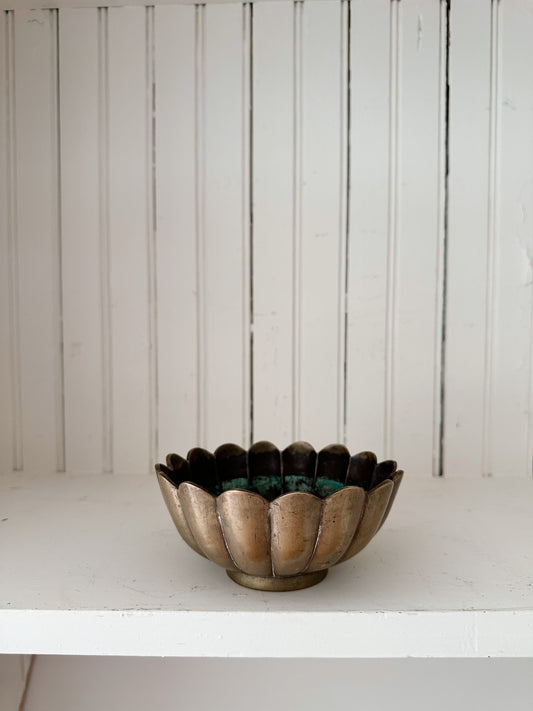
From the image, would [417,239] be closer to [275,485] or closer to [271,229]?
[271,229]

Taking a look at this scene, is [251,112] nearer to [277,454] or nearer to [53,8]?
[53,8]

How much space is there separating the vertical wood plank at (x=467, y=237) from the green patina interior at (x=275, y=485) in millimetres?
311

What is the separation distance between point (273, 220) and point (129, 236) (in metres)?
0.21

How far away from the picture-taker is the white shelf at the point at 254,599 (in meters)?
0.64

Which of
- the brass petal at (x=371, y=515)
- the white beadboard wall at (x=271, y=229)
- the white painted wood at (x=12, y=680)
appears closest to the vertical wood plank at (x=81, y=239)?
the white beadboard wall at (x=271, y=229)

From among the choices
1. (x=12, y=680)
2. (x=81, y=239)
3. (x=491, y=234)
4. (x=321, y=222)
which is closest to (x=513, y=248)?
(x=491, y=234)

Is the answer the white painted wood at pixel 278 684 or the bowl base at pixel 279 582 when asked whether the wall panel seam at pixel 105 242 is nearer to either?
the white painted wood at pixel 278 684

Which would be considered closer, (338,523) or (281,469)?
(338,523)

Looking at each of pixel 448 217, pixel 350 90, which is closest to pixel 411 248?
pixel 448 217

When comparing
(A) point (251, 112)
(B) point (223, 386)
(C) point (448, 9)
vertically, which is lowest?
(B) point (223, 386)

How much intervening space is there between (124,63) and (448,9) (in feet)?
1.51

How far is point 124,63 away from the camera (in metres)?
1.02

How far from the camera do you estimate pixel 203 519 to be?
638mm

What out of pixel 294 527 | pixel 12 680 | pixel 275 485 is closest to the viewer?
pixel 294 527
